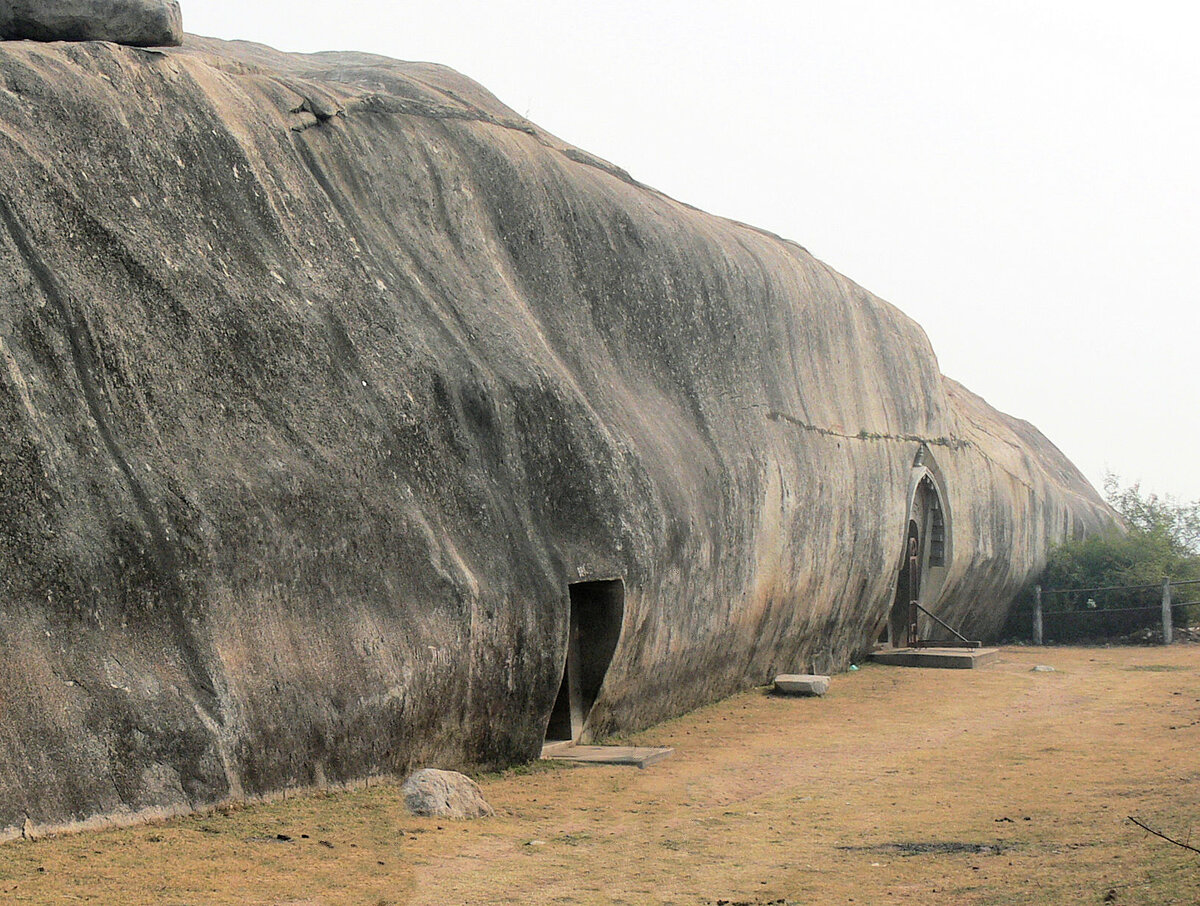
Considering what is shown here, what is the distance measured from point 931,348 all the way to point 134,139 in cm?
1470

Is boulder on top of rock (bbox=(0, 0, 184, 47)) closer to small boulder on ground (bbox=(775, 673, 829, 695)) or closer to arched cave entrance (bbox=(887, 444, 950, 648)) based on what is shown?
small boulder on ground (bbox=(775, 673, 829, 695))

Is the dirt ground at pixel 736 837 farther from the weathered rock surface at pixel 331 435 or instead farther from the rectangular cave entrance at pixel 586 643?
the rectangular cave entrance at pixel 586 643

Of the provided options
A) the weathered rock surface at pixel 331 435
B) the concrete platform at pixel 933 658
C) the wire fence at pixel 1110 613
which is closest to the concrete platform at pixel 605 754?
the weathered rock surface at pixel 331 435

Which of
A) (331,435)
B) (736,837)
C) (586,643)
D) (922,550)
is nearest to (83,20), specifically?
(331,435)

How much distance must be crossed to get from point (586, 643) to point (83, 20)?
530 centimetres

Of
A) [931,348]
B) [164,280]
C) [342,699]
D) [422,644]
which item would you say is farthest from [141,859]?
[931,348]

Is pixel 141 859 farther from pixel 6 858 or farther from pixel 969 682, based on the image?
pixel 969 682

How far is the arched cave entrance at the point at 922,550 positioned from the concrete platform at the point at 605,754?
852cm

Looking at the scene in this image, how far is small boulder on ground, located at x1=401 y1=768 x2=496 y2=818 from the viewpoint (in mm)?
6695

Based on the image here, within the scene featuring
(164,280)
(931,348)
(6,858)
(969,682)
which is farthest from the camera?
(931,348)

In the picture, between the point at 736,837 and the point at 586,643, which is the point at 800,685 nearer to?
the point at 586,643

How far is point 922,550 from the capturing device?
18000 millimetres

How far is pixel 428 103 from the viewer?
9.96 metres

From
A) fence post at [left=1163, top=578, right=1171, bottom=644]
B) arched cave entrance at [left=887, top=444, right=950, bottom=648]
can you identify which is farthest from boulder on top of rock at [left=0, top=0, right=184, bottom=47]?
fence post at [left=1163, top=578, right=1171, bottom=644]
